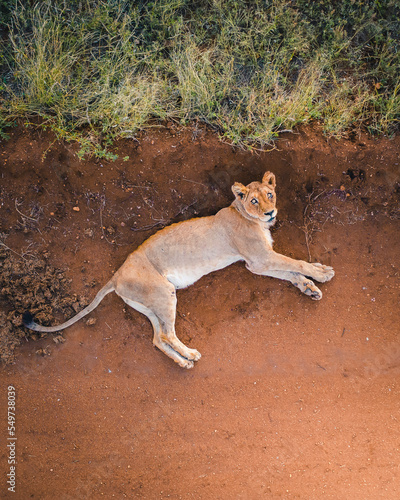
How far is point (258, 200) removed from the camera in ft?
13.9

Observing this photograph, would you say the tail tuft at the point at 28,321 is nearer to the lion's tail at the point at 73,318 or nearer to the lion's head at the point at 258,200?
the lion's tail at the point at 73,318

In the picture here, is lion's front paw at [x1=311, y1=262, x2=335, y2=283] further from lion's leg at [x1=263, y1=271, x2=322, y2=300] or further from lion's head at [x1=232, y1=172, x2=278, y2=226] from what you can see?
lion's head at [x1=232, y1=172, x2=278, y2=226]

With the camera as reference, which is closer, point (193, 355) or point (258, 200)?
point (258, 200)

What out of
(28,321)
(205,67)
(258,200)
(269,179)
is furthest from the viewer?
(205,67)

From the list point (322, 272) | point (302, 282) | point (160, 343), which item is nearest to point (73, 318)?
point (160, 343)

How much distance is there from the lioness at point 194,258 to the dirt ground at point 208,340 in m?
0.39

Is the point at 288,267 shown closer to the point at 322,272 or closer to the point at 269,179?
the point at 322,272

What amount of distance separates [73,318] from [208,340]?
6.07 ft

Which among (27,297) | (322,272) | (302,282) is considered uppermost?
(322,272)

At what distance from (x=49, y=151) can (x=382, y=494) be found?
637cm

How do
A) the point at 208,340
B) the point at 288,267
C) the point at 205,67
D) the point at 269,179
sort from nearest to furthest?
the point at 269,179 < the point at 288,267 < the point at 205,67 < the point at 208,340

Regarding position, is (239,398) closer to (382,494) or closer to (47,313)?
(382,494)

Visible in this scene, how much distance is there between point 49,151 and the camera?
16.9 ft

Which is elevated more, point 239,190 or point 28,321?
point 239,190
